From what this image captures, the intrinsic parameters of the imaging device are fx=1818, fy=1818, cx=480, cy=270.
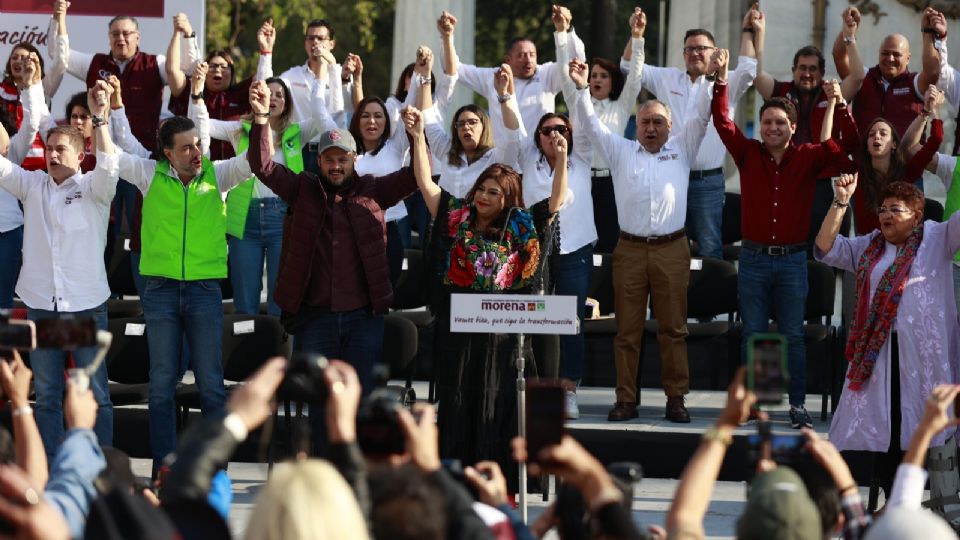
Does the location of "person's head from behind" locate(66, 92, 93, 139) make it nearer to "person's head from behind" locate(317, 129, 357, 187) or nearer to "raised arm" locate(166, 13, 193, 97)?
"raised arm" locate(166, 13, 193, 97)

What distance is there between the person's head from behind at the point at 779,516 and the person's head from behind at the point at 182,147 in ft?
18.1

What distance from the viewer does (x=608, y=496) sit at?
4.82 meters

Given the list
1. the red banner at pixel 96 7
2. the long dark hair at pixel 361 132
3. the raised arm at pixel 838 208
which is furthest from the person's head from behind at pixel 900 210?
the red banner at pixel 96 7

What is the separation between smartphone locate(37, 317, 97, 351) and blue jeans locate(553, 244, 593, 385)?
5.40 metres

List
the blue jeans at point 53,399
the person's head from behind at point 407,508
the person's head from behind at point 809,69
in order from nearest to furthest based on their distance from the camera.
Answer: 1. the person's head from behind at point 407,508
2. the blue jeans at point 53,399
3. the person's head from behind at point 809,69

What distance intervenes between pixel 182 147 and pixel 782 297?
3564 mm

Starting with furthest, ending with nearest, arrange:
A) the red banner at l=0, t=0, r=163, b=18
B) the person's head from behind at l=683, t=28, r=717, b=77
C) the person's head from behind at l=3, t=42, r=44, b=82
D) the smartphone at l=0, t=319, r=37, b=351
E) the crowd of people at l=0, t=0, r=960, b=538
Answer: the red banner at l=0, t=0, r=163, b=18 → the person's head from behind at l=683, t=28, r=717, b=77 → the person's head from behind at l=3, t=42, r=44, b=82 → the crowd of people at l=0, t=0, r=960, b=538 → the smartphone at l=0, t=319, r=37, b=351

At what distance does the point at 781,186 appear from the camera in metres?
10.7

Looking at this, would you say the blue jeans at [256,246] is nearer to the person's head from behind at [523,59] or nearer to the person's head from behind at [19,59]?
the person's head from behind at [19,59]

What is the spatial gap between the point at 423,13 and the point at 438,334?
274 inches

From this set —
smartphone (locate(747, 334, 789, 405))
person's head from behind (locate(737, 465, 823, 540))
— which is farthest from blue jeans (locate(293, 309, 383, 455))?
person's head from behind (locate(737, 465, 823, 540))

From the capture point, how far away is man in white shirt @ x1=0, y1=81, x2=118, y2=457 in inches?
380

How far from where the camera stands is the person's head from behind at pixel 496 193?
9.43 meters

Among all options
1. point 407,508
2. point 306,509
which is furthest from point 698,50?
point 306,509
